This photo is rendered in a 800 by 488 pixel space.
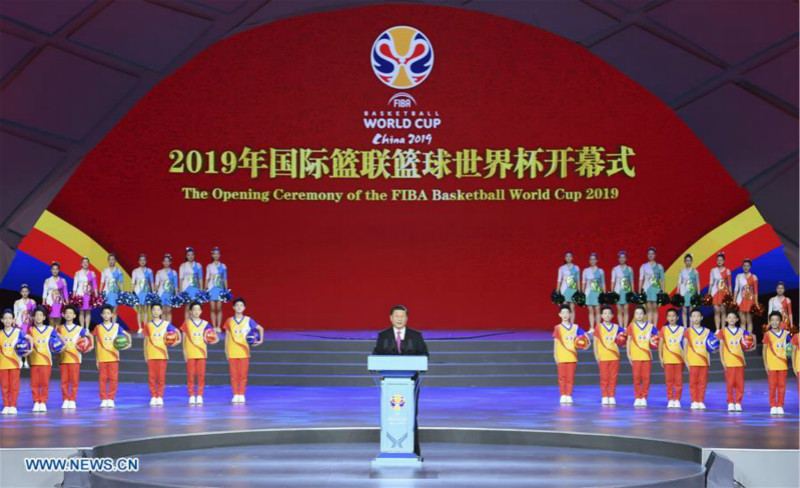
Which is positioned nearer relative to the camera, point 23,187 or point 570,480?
point 570,480

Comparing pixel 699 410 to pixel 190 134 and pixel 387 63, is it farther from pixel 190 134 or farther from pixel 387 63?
pixel 190 134

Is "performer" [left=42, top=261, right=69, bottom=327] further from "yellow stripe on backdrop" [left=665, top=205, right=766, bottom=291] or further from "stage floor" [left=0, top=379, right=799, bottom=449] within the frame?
"yellow stripe on backdrop" [left=665, top=205, right=766, bottom=291]

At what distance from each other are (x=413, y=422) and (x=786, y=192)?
9.42 m

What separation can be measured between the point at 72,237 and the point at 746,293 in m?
9.29

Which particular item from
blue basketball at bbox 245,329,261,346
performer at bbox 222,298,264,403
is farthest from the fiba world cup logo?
blue basketball at bbox 245,329,261,346

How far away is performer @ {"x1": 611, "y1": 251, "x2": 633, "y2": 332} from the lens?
15.9 meters

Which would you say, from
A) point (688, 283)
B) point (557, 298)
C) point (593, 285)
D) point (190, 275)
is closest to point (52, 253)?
point (190, 275)

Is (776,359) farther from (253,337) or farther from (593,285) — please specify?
(253,337)

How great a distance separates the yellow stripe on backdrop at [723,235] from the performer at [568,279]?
1.83 metres

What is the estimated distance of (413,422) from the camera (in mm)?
8703

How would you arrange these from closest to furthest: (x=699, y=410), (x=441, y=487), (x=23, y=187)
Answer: (x=441, y=487) < (x=699, y=410) < (x=23, y=187)

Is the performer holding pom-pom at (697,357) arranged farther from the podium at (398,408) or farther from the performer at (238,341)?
the performer at (238,341)

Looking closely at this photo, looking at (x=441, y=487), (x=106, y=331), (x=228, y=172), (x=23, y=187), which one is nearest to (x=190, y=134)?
(x=228, y=172)

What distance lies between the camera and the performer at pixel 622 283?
15875 millimetres
